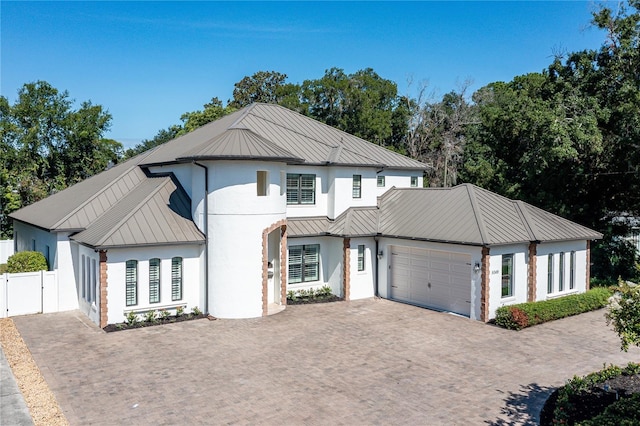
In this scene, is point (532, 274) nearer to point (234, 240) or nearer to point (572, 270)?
point (572, 270)

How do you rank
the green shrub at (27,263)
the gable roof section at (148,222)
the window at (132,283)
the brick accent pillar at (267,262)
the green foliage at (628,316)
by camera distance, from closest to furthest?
the green foliage at (628,316) → the gable roof section at (148,222) → the window at (132,283) → the brick accent pillar at (267,262) → the green shrub at (27,263)

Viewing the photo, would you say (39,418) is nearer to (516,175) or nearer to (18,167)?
(516,175)

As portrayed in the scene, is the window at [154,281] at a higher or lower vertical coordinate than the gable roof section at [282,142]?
lower

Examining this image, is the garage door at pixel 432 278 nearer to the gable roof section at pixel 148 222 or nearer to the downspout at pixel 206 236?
the downspout at pixel 206 236

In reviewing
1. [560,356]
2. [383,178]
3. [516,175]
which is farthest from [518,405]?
[516,175]

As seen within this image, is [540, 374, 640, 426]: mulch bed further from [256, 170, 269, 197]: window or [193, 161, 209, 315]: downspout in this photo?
[256, 170, 269, 197]: window

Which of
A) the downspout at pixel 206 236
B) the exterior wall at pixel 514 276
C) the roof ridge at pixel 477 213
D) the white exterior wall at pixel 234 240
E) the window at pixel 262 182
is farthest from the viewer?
the window at pixel 262 182

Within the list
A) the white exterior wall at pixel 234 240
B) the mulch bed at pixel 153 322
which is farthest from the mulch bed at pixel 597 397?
the mulch bed at pixel 153 322
